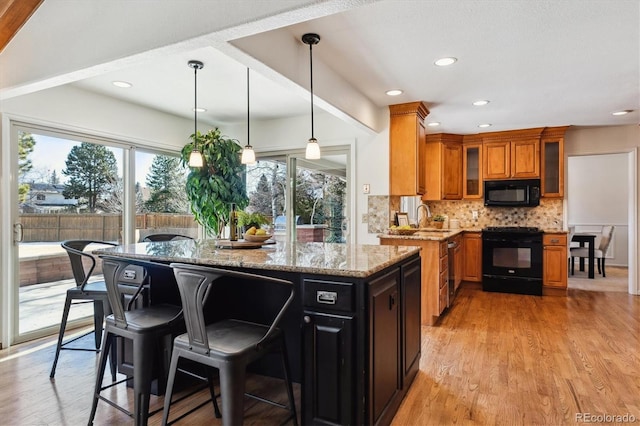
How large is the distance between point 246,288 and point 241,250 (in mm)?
268

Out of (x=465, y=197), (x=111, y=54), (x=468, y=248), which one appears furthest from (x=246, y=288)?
(x=465, y=197)

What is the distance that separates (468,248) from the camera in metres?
5.62

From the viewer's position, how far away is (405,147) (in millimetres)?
4234

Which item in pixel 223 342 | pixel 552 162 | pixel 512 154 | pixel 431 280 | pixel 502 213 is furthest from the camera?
pixel 502 213

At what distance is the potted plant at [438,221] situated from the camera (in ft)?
19.1

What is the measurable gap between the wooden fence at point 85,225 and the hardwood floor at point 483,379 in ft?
3.28

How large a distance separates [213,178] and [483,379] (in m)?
3.52

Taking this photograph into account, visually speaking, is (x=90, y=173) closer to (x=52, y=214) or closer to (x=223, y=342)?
(x=52, y=214)

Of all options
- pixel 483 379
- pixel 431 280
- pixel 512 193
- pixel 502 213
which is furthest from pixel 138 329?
pixel 502 213

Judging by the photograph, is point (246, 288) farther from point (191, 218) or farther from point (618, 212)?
point (618, 212)

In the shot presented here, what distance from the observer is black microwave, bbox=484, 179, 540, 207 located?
18.1ft

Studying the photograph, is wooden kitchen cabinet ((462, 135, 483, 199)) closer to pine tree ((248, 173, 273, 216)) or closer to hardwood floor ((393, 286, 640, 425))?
hardwood floor ((393, 286, 640, 425))

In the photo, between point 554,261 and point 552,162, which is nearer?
point 554,261

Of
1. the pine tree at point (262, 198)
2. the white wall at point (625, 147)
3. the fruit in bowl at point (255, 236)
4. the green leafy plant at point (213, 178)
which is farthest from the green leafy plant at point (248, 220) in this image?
the white wall at point (625, 147)
